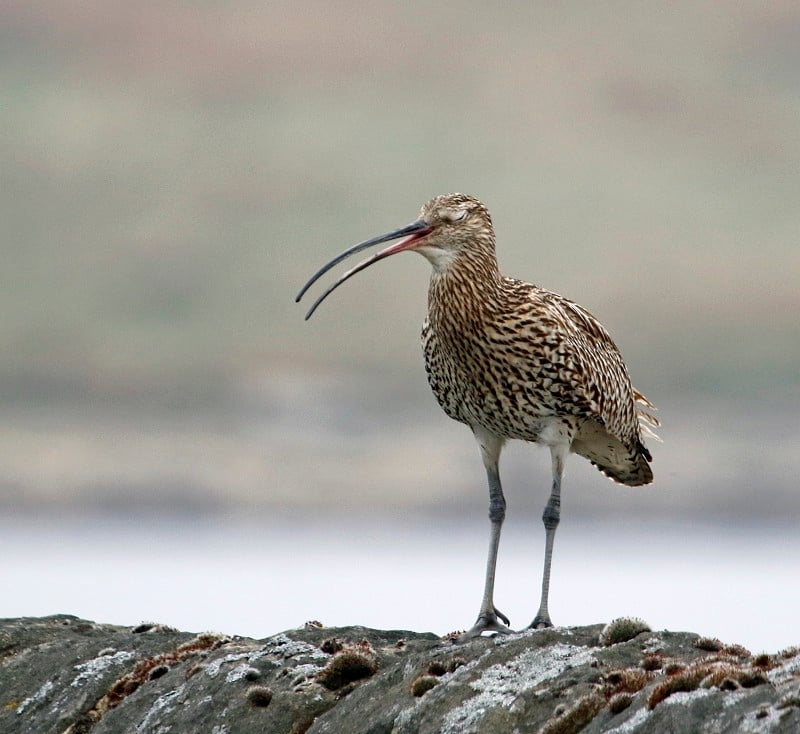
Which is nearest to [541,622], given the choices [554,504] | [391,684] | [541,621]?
[541,621]

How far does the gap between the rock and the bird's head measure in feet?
14.3

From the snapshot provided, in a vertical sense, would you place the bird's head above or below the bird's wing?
above

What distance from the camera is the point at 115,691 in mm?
13867

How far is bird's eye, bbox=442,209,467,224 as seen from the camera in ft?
47.1

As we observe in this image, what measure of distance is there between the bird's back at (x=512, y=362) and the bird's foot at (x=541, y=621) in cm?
206

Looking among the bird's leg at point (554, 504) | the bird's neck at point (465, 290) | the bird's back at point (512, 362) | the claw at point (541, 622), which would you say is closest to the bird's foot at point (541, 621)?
the claw at point (541, 622)

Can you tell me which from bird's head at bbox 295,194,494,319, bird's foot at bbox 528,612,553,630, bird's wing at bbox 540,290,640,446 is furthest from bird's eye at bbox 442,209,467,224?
bird's foot at bbox 528,612,553,630

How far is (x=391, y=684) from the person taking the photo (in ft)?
37.6

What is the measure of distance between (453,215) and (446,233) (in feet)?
0.73

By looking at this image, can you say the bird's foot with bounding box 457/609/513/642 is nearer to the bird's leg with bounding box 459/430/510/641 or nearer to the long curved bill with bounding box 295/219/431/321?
the bird's leg with bounding box 459/430/510/641

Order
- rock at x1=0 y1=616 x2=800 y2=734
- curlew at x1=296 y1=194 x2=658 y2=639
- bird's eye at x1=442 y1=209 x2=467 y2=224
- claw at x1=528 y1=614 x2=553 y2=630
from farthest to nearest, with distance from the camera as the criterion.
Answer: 1. bird's eye at x1=442 y1=209 x2=467 y2=224
2. curlew at x1=296 y1=194 x2=658 y2=639
3. claw at x1=528 y1=614 x2=553 y2=630
4. rock at x1=0 y1=616 x2=800 y2=734

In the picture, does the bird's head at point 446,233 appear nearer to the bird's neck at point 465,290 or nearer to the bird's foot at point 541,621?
the bird's neck at point 465,290

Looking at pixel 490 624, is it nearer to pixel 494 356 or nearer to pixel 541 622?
pixel 541 622

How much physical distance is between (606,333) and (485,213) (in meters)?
2.48
